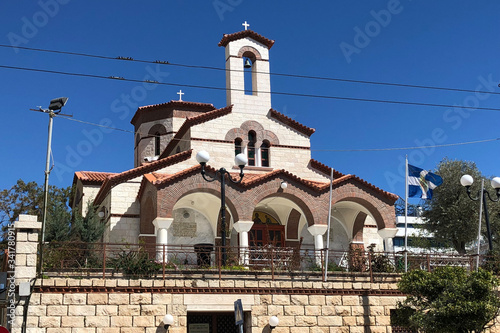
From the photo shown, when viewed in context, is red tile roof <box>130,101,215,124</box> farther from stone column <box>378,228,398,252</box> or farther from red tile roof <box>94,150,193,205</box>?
stone column <box>378,228,398,252</box>

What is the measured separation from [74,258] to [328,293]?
749 cm

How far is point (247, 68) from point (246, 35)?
1.47 m

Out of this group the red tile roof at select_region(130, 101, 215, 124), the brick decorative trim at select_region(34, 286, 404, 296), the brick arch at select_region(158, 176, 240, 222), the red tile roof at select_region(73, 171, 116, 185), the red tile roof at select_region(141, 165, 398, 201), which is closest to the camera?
the brick decorative trim at select_region(34, 286, 404, 296)

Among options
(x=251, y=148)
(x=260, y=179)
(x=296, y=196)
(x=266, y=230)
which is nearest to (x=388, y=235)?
(x=296, y=196)

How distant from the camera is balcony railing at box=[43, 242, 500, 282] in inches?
673

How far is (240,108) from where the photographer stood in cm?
2667

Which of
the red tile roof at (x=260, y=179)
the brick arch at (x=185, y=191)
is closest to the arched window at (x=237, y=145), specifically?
the red tile roof at (x=260, y=179)

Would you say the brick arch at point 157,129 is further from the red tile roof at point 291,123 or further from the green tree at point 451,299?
the green tree at point 451,299

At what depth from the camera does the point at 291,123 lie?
89.5ft

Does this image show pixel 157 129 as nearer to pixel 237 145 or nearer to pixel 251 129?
pixel 237 145

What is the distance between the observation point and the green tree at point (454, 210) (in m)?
30.6

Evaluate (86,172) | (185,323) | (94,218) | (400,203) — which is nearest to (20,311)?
(185,323)

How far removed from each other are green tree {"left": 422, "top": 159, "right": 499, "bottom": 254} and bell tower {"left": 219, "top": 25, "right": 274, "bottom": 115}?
432 inches

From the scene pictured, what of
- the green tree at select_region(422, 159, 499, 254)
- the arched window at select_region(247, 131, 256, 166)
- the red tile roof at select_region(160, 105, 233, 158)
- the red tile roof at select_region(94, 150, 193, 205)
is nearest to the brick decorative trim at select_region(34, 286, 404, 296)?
the red tile roof at select_region(94, 150, 193, 205)
